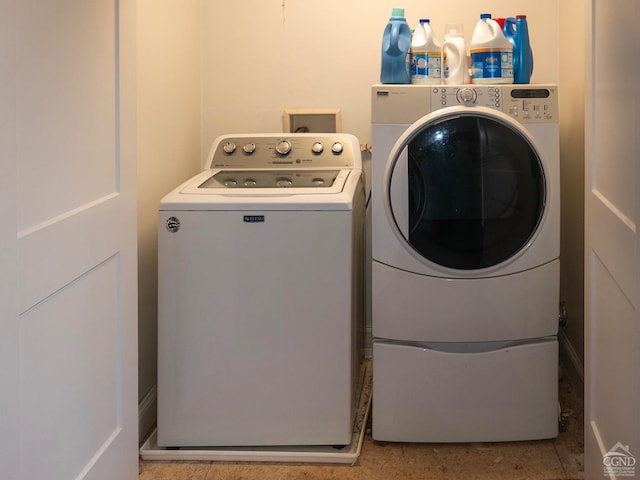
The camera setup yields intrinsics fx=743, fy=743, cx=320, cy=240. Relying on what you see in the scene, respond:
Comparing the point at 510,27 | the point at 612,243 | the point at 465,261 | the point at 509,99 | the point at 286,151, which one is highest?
the point at 510,27

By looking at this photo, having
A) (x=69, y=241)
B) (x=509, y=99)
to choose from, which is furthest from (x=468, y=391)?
(x=69, y=241)

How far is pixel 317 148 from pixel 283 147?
126 millimetres

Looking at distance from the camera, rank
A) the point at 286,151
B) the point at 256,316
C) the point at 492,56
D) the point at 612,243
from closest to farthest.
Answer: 1. the point at 612,243
2. the point at 256,316
3. the point at 492,56
4. the point at 286,151

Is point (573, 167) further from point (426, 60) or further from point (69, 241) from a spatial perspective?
point (69, 241)

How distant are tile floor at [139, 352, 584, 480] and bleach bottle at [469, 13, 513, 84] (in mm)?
1207

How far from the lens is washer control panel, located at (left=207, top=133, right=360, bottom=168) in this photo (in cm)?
273

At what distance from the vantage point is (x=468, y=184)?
7.73ft

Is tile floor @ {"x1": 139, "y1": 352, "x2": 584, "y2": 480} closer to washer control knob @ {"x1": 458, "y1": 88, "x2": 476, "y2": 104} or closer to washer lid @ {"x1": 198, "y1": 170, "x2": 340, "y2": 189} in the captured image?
washer lid @ {"x1": 198, "y1": 170, "x2": 340, "y2": 189}

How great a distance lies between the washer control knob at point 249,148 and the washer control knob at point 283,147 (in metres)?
0.09

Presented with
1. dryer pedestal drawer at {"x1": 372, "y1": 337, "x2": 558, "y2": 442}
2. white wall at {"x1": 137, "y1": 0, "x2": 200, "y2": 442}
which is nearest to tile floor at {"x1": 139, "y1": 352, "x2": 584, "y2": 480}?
dryer pedestal drawer at {"x1": 372, "y1": 337, "x2": 558, "y2": 442}

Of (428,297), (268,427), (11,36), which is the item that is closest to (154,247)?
(268,427)

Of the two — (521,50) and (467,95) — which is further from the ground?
(521,50)

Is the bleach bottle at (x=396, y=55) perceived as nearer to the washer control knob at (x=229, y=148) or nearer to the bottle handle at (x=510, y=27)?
the bottle handle at (x=510, y=27)

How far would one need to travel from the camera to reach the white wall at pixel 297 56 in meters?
3.12
